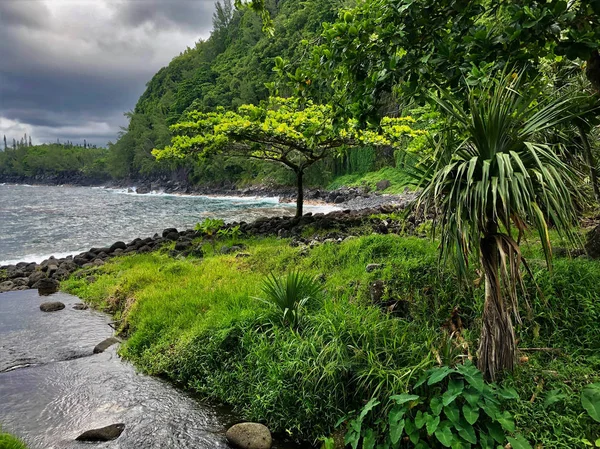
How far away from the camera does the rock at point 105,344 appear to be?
6.13 metres

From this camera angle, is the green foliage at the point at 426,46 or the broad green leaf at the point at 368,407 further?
the green foliage at the point at 426,46

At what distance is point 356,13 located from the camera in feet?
15.0

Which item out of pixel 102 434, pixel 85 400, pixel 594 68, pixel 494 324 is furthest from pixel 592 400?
pixel 85 400

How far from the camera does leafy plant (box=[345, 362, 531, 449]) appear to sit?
9.43 feet

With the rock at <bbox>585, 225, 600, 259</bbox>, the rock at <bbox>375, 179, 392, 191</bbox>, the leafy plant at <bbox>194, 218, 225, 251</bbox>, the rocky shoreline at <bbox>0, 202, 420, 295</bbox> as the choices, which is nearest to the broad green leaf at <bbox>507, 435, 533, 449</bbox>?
the rock at <bbox>585, 225, 600, 259</bbox>

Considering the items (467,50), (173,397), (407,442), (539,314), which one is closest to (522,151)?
(467,50)

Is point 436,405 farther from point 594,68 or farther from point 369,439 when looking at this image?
point 594,68

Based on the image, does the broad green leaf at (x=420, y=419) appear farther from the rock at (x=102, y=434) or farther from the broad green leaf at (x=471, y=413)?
the rock at (x=102, y=434)

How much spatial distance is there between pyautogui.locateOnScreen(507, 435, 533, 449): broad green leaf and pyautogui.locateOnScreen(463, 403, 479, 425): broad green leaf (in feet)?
0.81

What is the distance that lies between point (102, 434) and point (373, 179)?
37174 mm

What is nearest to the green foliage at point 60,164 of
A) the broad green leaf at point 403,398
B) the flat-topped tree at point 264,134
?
the flat-topped tree at point 264,134

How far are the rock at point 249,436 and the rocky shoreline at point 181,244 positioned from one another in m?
5.77

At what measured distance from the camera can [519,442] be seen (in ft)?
8.99

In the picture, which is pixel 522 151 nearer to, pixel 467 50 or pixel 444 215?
pixel 444 215
